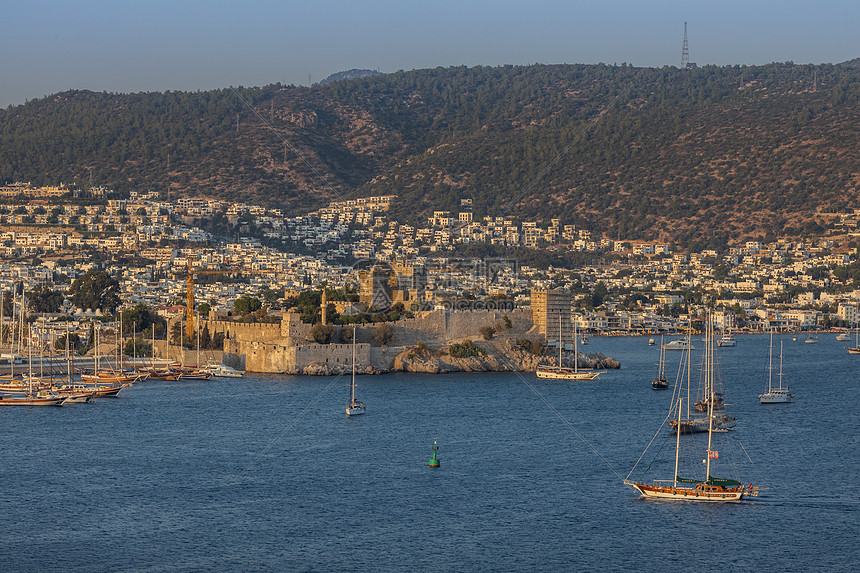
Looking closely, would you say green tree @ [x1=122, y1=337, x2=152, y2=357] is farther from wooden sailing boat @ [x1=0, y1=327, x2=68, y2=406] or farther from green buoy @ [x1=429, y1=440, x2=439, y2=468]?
green buoy @ [x1=429, y1=440, x2=439, y2=468]

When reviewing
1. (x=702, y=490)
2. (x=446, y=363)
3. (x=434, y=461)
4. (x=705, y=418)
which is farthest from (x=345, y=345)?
(x=702, y=490)

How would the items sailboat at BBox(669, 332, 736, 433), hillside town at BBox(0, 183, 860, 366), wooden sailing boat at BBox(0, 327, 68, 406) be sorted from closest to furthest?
sailboat at BBox(669, 332, 736, 433) < wooden sailing boat at BBox(0, 327, 68, 406) < hillside town at BBox(0, 183, 860, 366)

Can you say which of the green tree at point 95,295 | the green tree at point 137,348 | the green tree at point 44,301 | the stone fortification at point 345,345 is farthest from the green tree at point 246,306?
the green tree at point 44,301

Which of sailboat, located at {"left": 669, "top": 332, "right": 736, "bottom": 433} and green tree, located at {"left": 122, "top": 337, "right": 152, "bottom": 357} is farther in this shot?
green tree, located at {"left": 122, "top": 337, "right": 152, "bottom": 357}

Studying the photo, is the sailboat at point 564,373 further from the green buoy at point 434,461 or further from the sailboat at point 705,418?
the green buoy at point 434,461

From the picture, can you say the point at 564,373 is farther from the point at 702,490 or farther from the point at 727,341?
the point at 727,341

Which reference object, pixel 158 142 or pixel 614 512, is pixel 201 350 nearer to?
pixel 614 512

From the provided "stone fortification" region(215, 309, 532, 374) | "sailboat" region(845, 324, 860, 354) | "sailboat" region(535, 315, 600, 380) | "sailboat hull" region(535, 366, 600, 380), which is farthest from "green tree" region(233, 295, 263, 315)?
"sailboat" region(845, 324, 860, 354)
